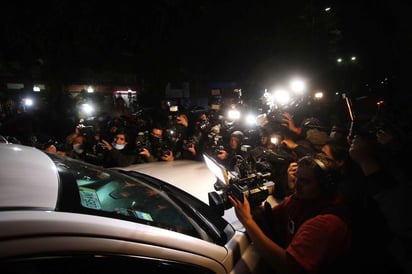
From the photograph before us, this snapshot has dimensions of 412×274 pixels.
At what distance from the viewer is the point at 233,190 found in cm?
199

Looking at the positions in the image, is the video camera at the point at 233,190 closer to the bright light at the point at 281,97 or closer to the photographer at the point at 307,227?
the photographer at the point at 307,227

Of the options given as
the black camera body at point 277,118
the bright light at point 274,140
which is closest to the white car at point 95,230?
the bright light at point 274,140

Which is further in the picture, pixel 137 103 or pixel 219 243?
pixel 137 103

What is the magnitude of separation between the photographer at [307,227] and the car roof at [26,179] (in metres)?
1.10

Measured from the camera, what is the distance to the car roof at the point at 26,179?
1.17 meters

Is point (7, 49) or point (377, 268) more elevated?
point (7, 49)

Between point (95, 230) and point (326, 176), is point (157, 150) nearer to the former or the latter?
point (326, 176)

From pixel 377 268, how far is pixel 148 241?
2392 mm

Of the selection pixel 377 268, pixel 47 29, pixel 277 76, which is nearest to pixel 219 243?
pixel 377 268

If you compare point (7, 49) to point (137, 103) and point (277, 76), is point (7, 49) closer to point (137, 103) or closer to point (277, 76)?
point (137, 103)

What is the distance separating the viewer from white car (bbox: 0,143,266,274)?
1.03 meters

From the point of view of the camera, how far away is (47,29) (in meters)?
10.6

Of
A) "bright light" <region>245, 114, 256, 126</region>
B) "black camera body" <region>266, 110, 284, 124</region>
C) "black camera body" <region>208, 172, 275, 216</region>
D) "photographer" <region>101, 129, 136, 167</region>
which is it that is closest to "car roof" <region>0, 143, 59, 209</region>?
"black camera body" <region>208, 172, 275, 216</region>

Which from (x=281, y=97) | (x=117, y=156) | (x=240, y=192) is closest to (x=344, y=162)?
(x=240, y=192)
